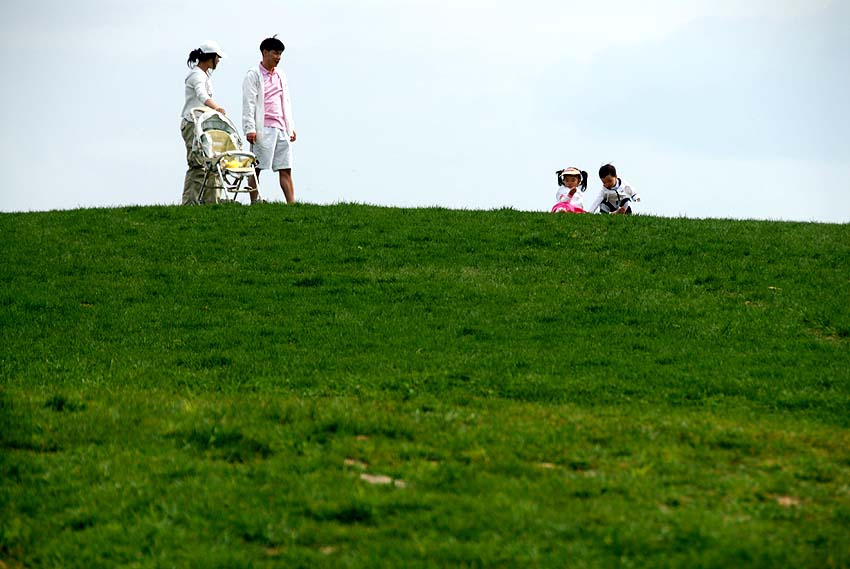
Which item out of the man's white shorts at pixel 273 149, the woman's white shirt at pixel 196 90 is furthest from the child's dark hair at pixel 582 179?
the woman's white shirt at pixel 196 90

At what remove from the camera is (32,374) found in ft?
41.4

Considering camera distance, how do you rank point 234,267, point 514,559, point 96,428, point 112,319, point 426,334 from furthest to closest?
point 234,267
point 112,319
point 426,334
point 96,428
point 514,559

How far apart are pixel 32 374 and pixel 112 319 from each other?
2.75 meters

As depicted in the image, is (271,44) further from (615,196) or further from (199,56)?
(615,196)

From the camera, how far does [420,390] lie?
38.1 ft

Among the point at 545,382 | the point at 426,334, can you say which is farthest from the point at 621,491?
the point at 426,334

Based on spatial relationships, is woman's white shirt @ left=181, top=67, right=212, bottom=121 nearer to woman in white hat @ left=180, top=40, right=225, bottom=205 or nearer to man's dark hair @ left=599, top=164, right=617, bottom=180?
woman in white hat @ left=180, top=40, right=225, bottom=205

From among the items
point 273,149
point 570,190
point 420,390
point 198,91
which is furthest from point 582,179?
point 420,390

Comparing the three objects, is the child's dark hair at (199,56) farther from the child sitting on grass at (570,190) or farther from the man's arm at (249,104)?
the child sitting on grass at (570,190)

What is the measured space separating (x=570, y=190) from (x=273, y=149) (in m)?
5.74

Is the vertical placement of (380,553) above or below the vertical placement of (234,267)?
below

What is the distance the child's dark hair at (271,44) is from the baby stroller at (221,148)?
152 cm

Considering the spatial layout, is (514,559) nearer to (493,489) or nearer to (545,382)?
(493,489)

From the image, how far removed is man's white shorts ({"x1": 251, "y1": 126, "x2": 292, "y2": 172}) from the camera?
22.1 m
